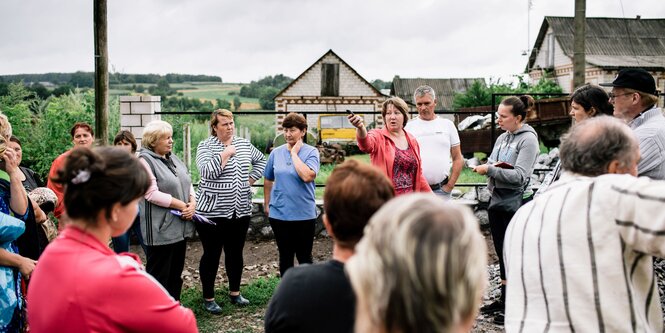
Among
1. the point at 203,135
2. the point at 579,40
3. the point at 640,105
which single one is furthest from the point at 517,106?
the point at 203,135

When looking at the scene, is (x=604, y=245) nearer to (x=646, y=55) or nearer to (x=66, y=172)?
(x=66, y=172)

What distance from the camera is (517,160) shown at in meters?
5.27

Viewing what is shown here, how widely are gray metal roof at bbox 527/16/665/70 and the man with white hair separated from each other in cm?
3332

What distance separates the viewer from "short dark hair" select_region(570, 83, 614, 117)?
4.05 m

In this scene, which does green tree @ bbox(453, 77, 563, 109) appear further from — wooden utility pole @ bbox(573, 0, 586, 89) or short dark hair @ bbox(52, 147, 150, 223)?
short dark hair @ bbox(52, 147, 150, 223)

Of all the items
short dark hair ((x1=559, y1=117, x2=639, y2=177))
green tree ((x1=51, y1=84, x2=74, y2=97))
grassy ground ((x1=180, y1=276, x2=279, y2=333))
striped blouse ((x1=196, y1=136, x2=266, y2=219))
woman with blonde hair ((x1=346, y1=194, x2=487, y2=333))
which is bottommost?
grassy ground ((x1=180, y1=276, x2=279, y2=333))

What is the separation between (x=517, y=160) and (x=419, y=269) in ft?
14.2

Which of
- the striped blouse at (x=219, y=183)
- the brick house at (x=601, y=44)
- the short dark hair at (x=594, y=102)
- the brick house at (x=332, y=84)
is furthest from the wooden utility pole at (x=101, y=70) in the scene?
the brick house at (x=601, y=44)

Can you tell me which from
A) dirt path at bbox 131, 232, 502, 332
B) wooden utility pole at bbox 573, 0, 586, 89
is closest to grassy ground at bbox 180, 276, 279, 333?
dirt path at bbox 131, 232, 502, 332

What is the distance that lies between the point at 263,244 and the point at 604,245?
250 inches

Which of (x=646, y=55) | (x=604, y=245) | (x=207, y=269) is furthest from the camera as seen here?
(x=646, y=55)

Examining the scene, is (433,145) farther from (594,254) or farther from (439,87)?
(439,87)

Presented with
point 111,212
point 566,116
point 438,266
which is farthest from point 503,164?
point 566,116

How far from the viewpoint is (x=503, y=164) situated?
5223 mm
